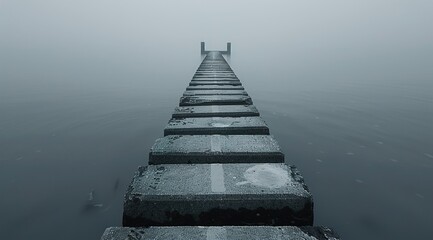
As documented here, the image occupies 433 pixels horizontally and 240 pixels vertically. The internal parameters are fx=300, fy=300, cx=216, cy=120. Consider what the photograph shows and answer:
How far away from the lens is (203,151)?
10.0 ft

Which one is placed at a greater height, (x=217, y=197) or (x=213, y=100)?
(x=213, y=100)

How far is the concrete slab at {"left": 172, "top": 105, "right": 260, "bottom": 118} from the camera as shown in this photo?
14.9 ft

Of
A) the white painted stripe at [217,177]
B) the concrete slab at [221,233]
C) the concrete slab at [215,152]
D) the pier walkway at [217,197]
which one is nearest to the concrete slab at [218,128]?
the concrete slab at [215,152]

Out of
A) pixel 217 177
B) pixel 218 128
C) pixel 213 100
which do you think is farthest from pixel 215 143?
pixel 213 100

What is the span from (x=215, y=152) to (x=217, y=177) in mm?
514

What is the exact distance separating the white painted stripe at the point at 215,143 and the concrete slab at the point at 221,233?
116 centimetres

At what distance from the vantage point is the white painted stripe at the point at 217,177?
7.77ft

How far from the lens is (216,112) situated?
15.2 ft

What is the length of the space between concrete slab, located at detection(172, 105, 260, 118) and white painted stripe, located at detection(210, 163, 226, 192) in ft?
6.01

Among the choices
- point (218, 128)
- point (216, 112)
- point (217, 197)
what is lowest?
point (217, 197)

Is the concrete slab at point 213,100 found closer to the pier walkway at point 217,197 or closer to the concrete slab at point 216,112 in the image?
the concrete slab at point 216,112

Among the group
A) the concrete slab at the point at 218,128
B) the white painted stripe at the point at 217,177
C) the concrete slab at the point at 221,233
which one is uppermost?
the concrete slab at the point at 218,128

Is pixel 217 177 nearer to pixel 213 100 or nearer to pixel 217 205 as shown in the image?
pixel 217 205

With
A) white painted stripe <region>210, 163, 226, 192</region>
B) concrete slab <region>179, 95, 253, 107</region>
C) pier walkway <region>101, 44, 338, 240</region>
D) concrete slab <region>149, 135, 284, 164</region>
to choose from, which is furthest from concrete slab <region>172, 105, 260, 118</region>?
white painted stripe <region>210, 163, 226, 192</region>
